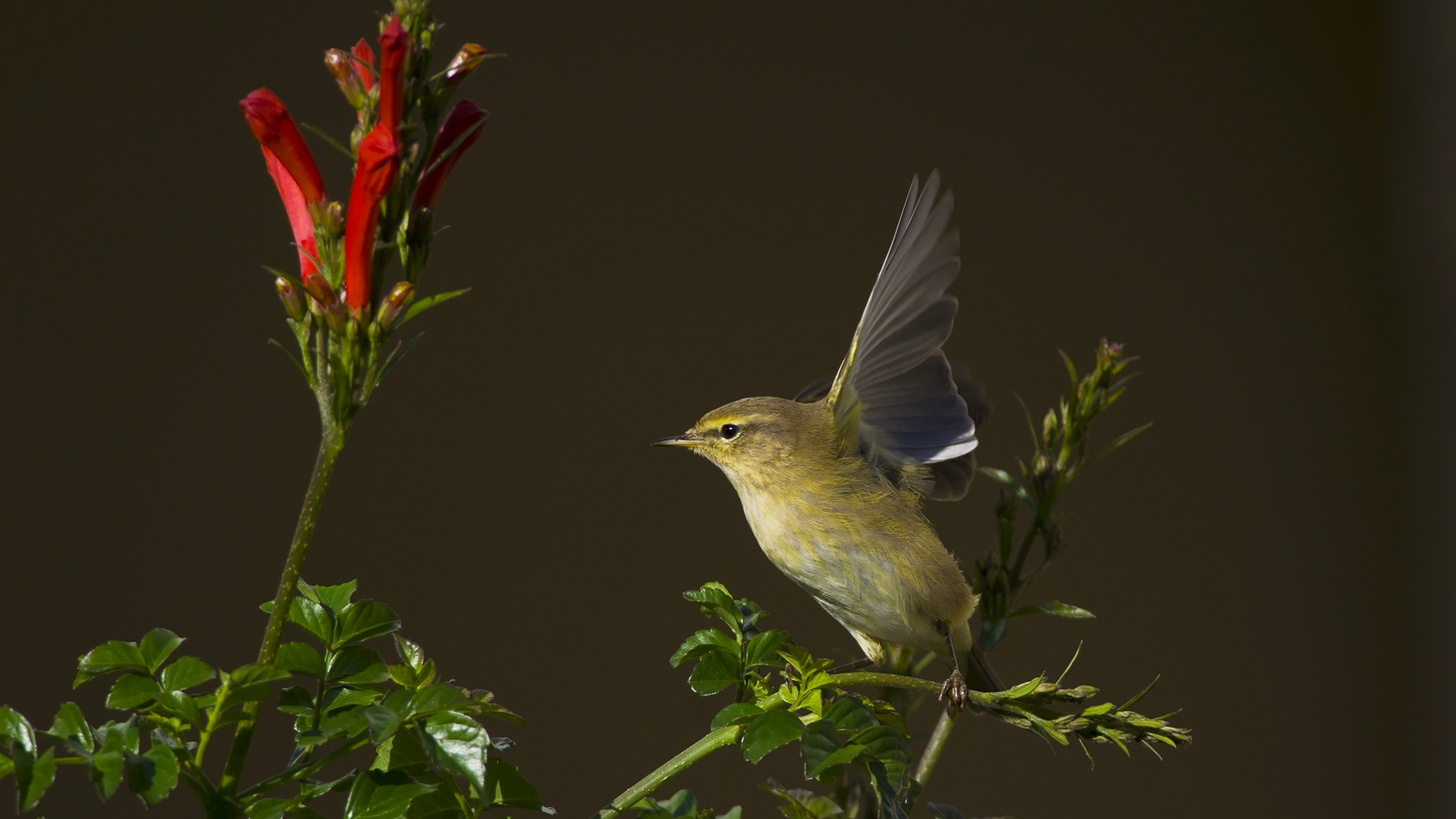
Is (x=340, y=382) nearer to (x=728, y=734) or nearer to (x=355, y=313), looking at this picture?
(x=355, y=313)

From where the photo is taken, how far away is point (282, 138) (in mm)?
509

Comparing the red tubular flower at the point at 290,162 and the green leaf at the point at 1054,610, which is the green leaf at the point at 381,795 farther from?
the green leaf at the point at 1054,610

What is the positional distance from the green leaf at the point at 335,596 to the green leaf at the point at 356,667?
0.03m

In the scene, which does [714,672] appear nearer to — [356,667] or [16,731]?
[356,667]

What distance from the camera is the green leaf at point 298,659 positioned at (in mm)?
453

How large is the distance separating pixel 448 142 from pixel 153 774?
11.3 inches

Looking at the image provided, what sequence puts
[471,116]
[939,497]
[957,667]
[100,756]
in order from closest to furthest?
[100,756] → [471,116] → [957,667] → [939,497]

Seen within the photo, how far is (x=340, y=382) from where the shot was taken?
46cm

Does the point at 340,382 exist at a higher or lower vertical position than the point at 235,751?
higher

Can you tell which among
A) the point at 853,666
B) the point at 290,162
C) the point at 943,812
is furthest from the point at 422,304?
the point at 853,666

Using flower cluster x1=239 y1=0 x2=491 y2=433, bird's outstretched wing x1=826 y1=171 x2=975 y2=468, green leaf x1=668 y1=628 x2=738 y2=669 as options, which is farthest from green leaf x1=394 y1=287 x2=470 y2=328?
bird's outstretched wing x1=826 y1=171 x2=975 y2=468

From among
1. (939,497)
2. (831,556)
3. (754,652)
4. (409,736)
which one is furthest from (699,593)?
(939,497)

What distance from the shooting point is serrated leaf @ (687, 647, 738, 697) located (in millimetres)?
537

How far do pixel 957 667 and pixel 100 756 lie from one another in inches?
23.0
